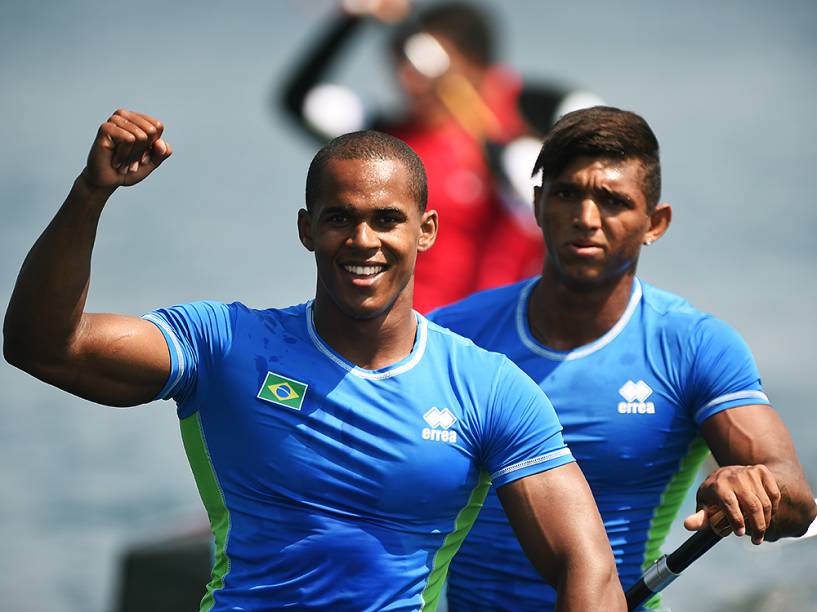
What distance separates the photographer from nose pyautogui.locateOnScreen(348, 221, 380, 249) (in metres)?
4.18

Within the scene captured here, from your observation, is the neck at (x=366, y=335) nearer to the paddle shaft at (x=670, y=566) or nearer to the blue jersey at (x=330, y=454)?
the blue jersey at (x=330, y=454)

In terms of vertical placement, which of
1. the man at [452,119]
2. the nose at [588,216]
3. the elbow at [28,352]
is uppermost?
the man at [452,119]

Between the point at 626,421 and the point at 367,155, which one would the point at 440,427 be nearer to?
the point at 367,155

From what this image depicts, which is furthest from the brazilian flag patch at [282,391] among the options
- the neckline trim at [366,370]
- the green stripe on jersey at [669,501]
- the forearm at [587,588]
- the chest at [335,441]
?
the green stripe on jersey at [669,501]

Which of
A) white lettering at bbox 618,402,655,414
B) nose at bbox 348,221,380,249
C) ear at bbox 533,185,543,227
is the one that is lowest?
white lettering at bbox 618,402,655,414

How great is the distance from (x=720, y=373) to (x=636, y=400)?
0.27 meters

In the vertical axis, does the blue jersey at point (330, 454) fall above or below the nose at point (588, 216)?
below

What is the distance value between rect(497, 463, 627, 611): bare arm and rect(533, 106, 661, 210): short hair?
1.17 meters

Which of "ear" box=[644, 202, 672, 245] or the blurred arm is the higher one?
the blurred arm

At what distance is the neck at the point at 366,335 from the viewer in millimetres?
4352

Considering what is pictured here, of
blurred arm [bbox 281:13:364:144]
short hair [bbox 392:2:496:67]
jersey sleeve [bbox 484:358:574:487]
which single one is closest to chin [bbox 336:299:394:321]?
jersey sleeve [bbox 484:358:574:487]

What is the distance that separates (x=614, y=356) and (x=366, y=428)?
114 centimetres

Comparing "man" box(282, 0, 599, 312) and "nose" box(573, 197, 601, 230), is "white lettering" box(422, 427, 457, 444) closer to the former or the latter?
"nose" box(573, 197, 601, 230)

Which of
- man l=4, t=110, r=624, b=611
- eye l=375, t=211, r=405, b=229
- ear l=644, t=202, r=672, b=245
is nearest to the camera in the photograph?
man l=4, t=110, r=624, b=611
